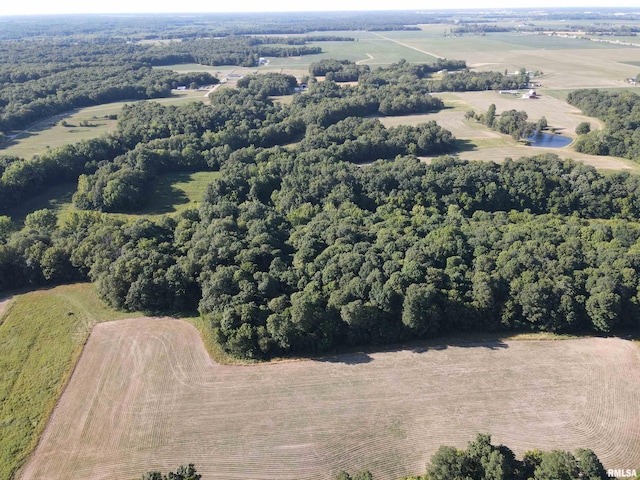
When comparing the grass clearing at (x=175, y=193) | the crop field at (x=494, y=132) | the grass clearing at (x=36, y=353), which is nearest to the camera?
the grass clearing at (x=36, y=353)

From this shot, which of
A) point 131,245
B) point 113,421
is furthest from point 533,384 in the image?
point 131,245

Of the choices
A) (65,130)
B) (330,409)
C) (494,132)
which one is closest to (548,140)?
(494,132)

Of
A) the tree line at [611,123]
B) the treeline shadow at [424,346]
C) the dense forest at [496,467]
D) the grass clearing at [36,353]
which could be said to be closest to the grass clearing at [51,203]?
the grass clearing at [36,353]

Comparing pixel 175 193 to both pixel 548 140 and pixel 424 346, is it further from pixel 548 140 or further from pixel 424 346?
pixel 548 140

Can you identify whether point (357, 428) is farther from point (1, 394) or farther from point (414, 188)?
point (414, 188)

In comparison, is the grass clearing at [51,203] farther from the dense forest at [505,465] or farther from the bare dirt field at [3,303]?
the dense forest at [505,465]
